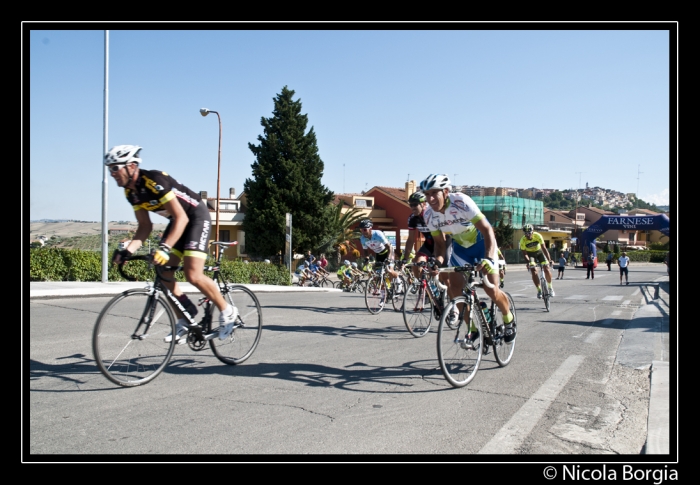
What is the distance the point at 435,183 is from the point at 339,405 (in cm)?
254

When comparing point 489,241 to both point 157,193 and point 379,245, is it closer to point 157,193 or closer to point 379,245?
point 157,193

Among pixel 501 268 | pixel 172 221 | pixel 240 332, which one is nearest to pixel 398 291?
pixel 501 268

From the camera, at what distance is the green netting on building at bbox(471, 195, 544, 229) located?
246 ft

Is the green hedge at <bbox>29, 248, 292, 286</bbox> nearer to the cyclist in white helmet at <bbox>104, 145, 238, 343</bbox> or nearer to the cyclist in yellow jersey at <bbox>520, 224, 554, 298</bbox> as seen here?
the cyclist in yellow jersey at <bbox>520, 224, 554, 298</bbox>

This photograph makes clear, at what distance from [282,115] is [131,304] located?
41.4m

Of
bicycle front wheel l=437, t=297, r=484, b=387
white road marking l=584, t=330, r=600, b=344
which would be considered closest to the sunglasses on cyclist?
bicycle front wheel l=437, t=297, r=484, b=387

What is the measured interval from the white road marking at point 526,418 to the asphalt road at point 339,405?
1 centimetres

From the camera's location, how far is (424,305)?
932 centimetres

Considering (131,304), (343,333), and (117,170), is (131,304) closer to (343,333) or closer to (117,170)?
(117,170)

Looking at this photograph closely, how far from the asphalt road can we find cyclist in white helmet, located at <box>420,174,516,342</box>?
0.83 metres

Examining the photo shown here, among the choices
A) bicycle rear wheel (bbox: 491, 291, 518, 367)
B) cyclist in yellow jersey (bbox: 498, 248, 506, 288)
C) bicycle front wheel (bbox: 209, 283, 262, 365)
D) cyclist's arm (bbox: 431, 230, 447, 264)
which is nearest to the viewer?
bicycle front wheel (bbox: 209, 283, 262, 365)

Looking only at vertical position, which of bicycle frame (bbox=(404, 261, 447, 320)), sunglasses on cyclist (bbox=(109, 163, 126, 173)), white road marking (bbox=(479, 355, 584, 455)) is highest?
sunglasses on cyclist (bbox=(109, 163, 126, 173))

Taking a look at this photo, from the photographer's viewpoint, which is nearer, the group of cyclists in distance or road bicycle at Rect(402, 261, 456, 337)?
the group of cyclists in distance

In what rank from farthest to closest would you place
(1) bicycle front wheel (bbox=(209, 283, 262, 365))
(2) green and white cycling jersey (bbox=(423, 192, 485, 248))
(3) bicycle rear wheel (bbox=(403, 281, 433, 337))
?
1. (3) bicycle rear wheel (bbox=(403, 281, 433, 337))
2. (1) bicycle front wheel (bbox=(209, 283, 262, 365))
3. (2) green and white cycling jersey (bbox=(423, 192, 485, 248))
